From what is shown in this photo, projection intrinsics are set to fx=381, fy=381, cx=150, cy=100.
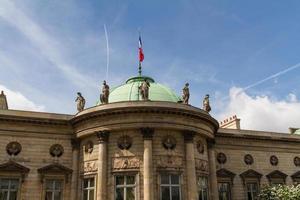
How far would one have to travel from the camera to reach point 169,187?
1219 inches

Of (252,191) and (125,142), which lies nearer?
(125,142)

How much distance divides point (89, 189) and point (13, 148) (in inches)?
297

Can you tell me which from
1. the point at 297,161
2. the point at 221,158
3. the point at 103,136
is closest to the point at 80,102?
the point at 103,136

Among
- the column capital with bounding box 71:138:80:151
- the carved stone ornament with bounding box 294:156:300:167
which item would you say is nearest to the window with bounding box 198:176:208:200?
the column capital with bounding box 71:138:80:151

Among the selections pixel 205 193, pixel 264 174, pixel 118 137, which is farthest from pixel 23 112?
pixel 264 174

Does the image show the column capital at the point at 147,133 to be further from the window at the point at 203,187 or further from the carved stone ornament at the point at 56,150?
the carved stone ornament at the point at 56,150

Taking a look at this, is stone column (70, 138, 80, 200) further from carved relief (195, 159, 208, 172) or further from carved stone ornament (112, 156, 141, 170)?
carved relief (195, 159, 208, 172)

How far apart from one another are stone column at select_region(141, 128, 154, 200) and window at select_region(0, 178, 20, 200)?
1106 cm

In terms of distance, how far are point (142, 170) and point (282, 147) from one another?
20.3 m

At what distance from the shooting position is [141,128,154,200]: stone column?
29.9 meters

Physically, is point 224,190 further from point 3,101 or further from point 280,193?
point 3,101

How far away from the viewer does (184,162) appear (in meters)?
32.0

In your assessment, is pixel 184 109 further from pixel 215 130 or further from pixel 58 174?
pixel 58 174

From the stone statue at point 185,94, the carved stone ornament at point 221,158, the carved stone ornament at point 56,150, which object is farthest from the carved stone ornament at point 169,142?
the carved stone ornament at point 56,150
